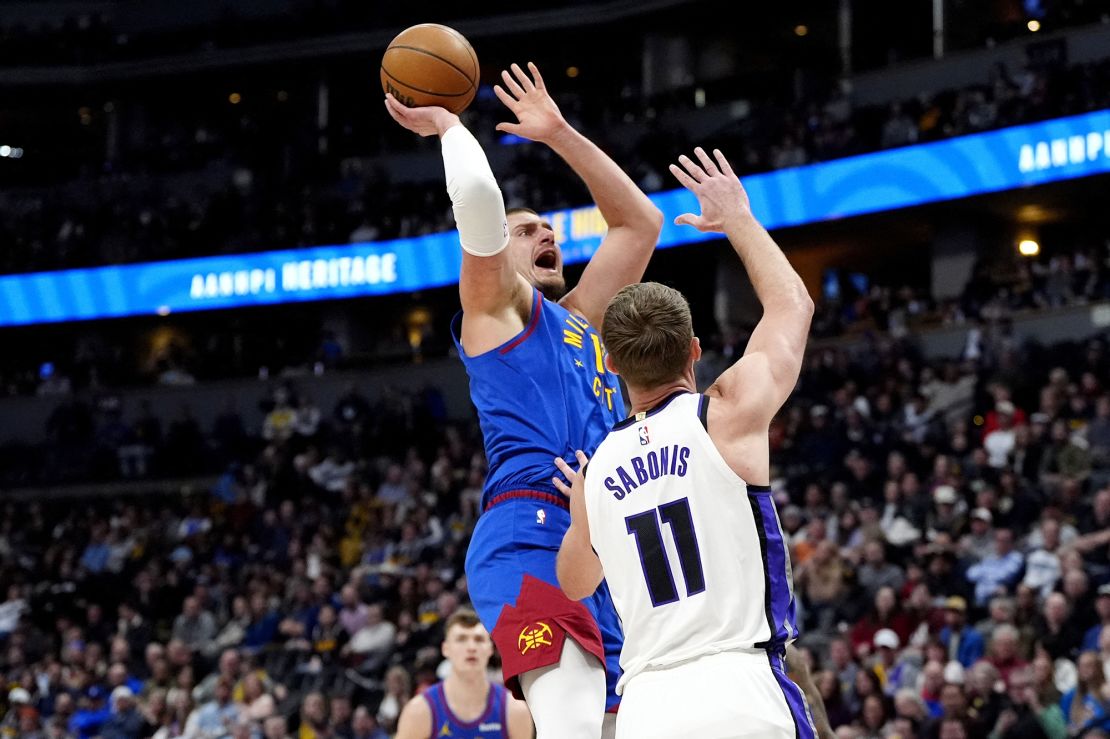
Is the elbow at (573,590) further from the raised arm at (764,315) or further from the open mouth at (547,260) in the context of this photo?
the open mouth at (547,260)

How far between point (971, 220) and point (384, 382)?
435 inches

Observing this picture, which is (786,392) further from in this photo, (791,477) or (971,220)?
(971,220)

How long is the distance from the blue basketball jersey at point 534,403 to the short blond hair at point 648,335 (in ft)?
2.55

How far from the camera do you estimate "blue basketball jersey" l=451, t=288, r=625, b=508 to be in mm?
4734

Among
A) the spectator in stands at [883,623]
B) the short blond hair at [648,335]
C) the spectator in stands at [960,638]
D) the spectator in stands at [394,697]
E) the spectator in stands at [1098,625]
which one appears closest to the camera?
the short blond hair at [648,335]

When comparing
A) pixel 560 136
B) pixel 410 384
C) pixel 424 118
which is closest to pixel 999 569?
pixel 560 136

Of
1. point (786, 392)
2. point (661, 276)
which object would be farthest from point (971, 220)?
point (786, 392)

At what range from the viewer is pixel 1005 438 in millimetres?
15266

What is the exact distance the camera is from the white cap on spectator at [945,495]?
542 inches

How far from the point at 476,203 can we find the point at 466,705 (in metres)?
3.89

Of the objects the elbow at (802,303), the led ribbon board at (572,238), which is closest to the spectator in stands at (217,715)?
the led ribbon board at (572,238)

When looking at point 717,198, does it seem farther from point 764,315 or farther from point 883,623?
point 883,623

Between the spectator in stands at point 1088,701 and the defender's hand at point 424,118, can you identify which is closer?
the defender's hand at point 424,118

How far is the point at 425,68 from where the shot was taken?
16.6 feet
